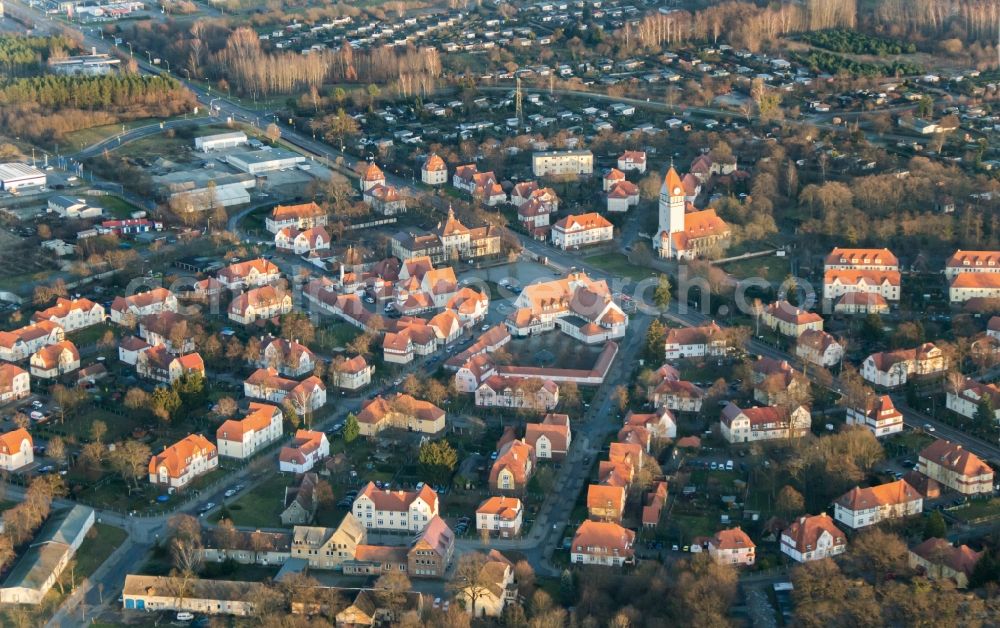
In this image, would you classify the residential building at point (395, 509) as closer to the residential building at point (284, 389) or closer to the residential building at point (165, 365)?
the residential building at point (284, 389)

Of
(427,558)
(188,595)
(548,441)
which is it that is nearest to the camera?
(188,595)

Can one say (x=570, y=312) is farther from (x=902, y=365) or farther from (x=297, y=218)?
(x=297, y=218)

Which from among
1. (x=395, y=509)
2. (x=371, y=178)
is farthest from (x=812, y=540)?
(x=371, y=178)

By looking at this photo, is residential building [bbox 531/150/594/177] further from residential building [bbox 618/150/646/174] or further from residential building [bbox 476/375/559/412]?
residential building [bbox 476/375/559/412]

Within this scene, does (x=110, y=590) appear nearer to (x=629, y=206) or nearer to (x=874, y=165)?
(x=629, y=206)

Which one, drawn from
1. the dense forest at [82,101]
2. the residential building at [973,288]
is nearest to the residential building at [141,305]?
the dense forest at [82,101]

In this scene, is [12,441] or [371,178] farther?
[371,178]

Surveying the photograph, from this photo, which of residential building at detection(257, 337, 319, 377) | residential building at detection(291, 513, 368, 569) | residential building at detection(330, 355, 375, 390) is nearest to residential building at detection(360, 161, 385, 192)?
residential building at detection(257, 337, 319, 377)
